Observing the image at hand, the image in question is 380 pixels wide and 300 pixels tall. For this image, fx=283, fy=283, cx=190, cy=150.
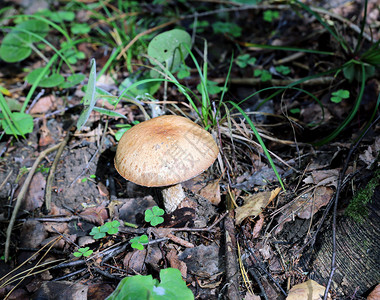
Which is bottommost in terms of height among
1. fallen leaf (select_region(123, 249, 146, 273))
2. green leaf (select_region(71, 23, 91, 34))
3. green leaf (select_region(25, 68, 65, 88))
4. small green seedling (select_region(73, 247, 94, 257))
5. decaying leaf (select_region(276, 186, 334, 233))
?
fallen leaf (select_region(123, 249, 146, 273))

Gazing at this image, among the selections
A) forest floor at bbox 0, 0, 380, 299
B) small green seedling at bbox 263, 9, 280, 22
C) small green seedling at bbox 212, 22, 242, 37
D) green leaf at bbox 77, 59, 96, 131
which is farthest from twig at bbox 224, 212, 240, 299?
small green seedling at bbox 263, 9, 280, 22

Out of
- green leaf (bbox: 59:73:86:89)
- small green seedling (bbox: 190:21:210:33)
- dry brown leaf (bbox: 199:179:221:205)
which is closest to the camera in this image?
dry brown leaf (bbox: 199:179:221:205)

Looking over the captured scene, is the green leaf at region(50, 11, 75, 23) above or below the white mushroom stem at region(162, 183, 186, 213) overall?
above

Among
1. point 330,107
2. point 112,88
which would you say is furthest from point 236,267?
point 112,88

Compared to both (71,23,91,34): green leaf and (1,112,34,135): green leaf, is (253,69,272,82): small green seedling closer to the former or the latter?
(1,112,34,135): green leaf

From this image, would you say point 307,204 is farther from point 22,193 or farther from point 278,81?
point 22,193

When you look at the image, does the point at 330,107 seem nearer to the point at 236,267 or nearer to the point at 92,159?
the point at 236,267

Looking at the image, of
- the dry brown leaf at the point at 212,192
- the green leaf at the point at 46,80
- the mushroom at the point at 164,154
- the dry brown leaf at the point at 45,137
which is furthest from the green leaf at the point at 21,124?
the dry brown leaf at the point at 212,192

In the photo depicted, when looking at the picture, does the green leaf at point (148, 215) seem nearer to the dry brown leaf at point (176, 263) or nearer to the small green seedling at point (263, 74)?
the dry brown leaf at point (176, 263)
